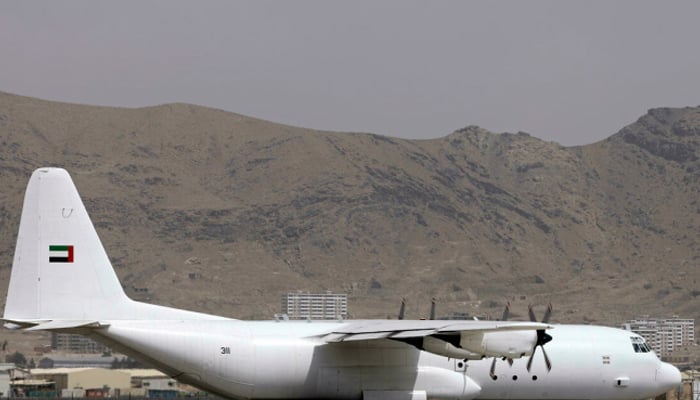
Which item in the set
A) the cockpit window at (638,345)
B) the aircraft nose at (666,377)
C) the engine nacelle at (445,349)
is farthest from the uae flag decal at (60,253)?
the aircraft nose at (666,377)

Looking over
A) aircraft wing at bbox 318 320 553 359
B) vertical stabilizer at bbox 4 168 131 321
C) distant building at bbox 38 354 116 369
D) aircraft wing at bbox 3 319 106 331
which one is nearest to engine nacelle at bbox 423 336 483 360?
aircraft wing at bbox 318 320 553 359

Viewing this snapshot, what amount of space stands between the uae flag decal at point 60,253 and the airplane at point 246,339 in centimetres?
3

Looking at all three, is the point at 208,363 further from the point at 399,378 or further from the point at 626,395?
the point at 626,395

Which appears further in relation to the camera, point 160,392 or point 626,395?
point 160,392

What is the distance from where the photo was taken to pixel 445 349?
132 ft

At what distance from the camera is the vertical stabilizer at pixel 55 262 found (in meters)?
40.5

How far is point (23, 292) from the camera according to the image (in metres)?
40.3

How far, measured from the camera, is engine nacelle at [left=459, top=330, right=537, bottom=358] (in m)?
39.5

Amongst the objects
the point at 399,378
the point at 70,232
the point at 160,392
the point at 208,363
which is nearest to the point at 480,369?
the point at 399,378

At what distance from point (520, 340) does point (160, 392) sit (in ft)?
261

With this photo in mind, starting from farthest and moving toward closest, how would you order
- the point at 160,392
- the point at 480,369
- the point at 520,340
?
the point at 160,392 < the point at 480,369 < the point at 520,340

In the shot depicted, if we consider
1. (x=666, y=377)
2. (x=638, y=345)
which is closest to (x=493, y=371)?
(x=638, y=345)

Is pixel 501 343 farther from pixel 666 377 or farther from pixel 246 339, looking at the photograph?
pixel 666 377

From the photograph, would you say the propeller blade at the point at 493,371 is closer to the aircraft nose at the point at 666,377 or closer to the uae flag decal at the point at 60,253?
the aircraft nose at the point at 666,377
